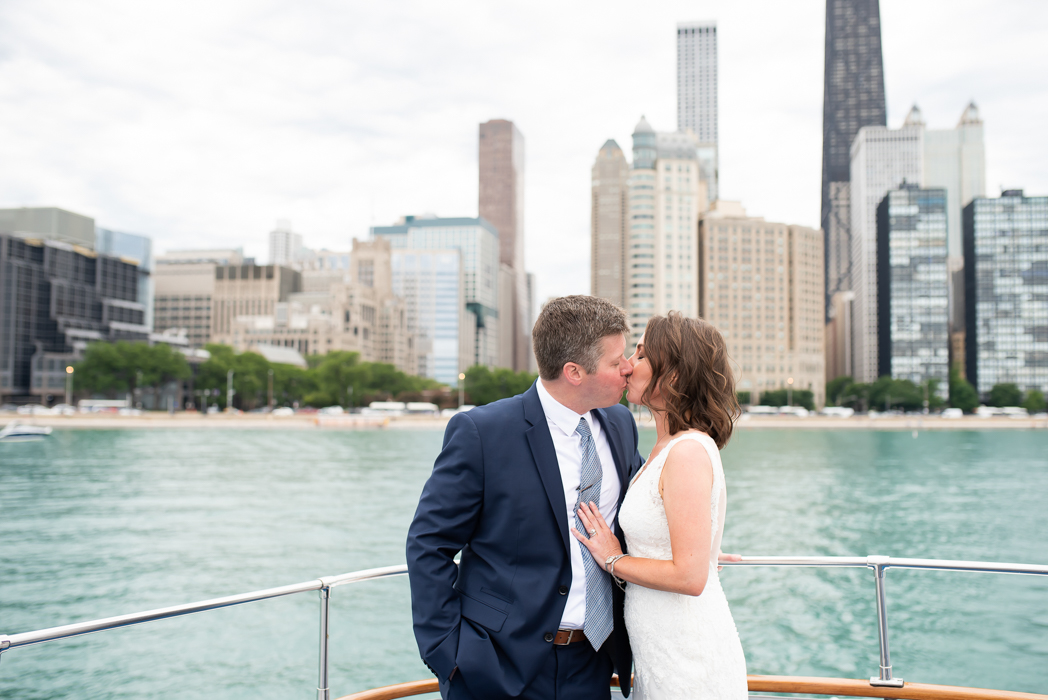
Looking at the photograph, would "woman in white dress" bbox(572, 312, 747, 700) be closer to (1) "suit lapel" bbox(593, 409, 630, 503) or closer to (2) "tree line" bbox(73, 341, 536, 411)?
(1) "suit lapel" bbox(593, 409, 630, 503)

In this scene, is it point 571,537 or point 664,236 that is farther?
point 664,236

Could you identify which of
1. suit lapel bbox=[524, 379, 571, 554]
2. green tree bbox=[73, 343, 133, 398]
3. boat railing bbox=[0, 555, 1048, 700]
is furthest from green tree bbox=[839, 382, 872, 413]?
suit lapel bbox=[524, 379, 571, 554]

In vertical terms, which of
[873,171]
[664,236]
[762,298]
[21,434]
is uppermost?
[873,171]

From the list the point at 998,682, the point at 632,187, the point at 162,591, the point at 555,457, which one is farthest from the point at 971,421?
the point at 555,457

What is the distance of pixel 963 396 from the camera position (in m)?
117

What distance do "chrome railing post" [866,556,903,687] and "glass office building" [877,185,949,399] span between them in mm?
142075

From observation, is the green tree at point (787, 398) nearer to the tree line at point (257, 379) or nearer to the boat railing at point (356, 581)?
the tree line at point (257, 379)

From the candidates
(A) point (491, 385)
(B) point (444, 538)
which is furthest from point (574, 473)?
(A) point (491, 385)

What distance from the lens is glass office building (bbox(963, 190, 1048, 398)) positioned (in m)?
121

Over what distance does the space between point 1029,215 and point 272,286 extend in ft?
494

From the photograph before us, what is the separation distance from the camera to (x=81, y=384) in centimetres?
9381

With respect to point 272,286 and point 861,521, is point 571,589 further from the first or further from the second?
point 272,286

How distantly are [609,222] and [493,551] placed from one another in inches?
6179

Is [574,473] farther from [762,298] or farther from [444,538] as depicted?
[762,298]
